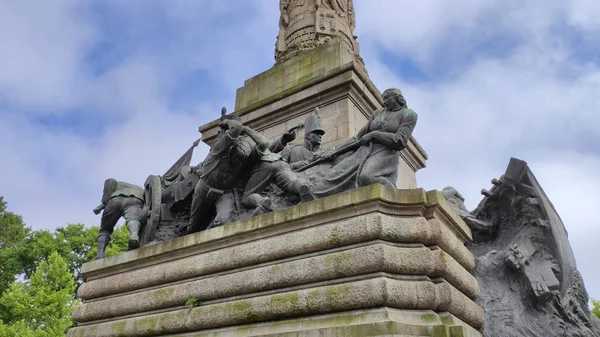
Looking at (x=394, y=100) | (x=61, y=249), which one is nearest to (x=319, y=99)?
(x=394, y=100)

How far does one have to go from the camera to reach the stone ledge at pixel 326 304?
17.5 feet

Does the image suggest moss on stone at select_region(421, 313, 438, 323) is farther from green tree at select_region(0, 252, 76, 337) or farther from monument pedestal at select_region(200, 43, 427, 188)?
green tree at select_region(0, 252, 76, 337)

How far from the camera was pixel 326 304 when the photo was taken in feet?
18.2

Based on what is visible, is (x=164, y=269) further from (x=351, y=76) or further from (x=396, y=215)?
(x=351, y=76)

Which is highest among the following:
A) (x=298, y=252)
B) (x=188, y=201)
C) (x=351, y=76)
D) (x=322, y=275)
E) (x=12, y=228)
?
(x=12, y=228)

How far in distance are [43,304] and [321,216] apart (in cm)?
Result: 2176

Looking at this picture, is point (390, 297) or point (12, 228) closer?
point (390, 297)

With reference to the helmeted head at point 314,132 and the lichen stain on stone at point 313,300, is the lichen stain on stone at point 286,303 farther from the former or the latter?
the helmeted head at point 314,132

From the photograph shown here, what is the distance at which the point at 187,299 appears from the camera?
6.96 meters

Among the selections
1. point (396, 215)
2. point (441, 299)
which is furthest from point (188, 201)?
point (441, 299)

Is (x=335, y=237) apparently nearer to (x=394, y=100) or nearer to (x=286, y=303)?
(x=286, y=303)

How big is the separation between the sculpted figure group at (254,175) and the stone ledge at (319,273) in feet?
4.04

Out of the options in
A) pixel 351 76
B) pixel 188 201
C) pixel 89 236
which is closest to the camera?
pixel 188 201

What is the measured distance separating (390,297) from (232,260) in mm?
2384
